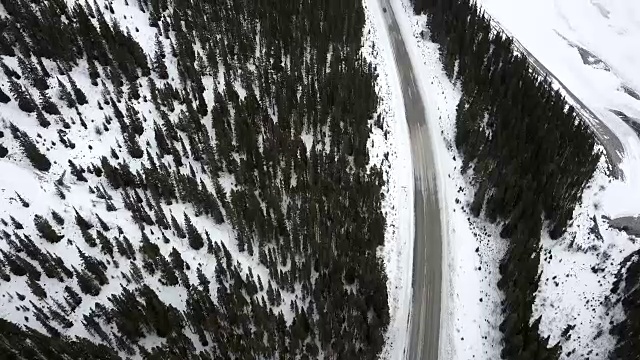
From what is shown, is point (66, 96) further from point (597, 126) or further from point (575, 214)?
point (597, 126)

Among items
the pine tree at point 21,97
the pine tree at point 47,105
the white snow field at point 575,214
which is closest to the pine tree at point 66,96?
the pine tree at point 47,105

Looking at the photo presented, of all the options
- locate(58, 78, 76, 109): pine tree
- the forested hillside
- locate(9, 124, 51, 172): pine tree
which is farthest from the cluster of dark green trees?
locate(58, 78, 76, 109): pine tree

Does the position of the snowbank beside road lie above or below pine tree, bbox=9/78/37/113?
below

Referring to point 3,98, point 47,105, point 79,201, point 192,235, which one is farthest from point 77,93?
point 192,235

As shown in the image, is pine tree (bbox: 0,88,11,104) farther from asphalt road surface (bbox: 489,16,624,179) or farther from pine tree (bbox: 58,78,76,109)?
asphalt road surface (bbox: 489,16,624,179)

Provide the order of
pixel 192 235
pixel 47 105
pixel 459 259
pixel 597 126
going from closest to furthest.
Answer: pixel 192 235, pixel 47 105, pixel 459 259, pixel 597 126

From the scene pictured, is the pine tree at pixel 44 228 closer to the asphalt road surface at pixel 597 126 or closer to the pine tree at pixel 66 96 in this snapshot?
the pine tree at pixel 66 96
